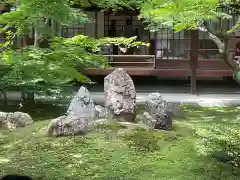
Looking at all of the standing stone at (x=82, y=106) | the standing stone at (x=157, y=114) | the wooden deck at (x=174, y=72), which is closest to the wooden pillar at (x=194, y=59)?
the wooden deck at (x=174, y=72)

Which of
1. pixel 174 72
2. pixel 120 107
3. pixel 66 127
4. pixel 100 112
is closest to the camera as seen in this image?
pixel 66 127

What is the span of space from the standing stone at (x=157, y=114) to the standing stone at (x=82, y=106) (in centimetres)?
135

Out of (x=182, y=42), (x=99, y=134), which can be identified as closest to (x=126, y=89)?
(x=99, y=134)

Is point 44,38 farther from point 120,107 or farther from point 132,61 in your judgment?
point 132,61

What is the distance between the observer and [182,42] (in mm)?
15430

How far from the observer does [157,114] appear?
897cm

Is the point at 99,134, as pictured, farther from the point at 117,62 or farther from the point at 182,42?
the point at 182,42

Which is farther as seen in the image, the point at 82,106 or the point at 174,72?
the point at 174,72

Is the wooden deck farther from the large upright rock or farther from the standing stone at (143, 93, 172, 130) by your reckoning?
the standing stone at (143, 93, 172, 130)

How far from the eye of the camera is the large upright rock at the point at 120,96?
31.6ft

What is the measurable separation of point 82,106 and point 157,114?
6.41ft

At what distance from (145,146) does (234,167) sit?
1.74 meters

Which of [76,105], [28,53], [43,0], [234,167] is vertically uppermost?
[43,0]

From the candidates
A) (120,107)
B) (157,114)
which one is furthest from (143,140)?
(120,107)
